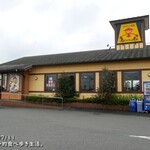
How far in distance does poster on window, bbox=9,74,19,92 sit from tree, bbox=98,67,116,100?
831cm

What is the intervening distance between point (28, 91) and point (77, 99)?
18.1 feet

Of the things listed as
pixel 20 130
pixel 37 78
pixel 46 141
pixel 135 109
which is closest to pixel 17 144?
pixel 46 141

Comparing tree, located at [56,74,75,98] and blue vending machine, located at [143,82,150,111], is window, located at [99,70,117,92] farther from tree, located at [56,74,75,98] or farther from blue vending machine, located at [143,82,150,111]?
tree, located at [56,74,75,98]

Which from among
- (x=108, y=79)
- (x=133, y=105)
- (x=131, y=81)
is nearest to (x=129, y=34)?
(x=131, y=81)

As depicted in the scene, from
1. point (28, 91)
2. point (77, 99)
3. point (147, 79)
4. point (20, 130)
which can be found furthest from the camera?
point (28, 91)

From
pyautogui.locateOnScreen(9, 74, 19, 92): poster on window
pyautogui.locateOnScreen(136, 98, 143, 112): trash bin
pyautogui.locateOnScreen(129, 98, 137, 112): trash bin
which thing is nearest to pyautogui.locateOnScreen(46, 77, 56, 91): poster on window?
pyautogui.locateOnScreen(9, 74, 19, 92): poster on window

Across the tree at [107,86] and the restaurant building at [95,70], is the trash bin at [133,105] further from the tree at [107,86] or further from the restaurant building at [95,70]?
the tree at [107,86]

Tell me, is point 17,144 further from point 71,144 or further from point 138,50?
point 138,50

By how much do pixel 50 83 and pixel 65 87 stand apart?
8.04ft

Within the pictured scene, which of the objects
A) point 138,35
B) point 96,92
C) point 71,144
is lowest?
point 71,144

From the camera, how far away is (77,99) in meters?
19.8

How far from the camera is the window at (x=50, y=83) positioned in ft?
71.3

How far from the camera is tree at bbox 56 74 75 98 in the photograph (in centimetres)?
1995

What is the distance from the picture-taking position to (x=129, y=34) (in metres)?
21.6
